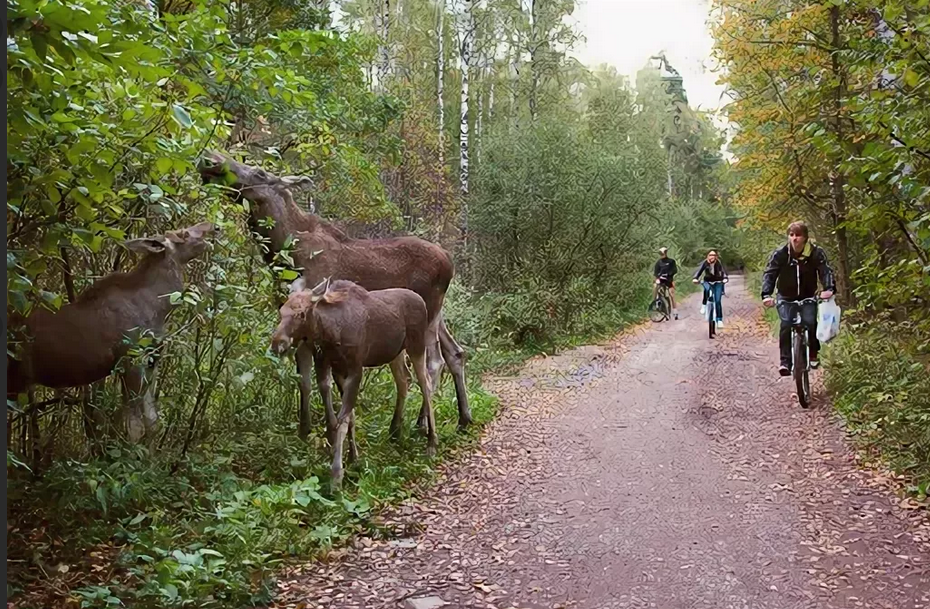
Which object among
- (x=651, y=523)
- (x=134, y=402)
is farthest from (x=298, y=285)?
(x=651, y=523)

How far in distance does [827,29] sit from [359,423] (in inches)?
343

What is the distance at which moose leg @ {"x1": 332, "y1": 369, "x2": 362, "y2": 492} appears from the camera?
560 cm

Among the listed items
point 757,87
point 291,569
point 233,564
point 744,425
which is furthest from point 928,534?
point 757,87

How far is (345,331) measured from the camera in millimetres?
5793

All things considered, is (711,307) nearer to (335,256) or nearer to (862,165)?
(862,165)

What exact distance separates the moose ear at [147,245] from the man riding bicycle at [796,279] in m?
6.60

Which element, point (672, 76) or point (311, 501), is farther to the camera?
point (672, 76)

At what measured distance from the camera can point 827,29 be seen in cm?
1027

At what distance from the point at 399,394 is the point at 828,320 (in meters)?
5.12

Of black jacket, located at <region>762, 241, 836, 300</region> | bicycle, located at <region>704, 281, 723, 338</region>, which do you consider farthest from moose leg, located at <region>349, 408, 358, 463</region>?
bicycle, located at <region>704, 281, 723, 338</region>

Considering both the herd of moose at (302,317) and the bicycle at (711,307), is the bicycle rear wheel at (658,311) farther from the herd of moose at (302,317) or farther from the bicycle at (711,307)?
the herd of moose at (302,317)

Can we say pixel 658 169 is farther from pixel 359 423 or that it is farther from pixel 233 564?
pixel 233 564

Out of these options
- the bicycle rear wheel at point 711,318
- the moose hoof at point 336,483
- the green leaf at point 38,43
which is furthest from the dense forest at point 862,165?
the green leaf at point 38,43

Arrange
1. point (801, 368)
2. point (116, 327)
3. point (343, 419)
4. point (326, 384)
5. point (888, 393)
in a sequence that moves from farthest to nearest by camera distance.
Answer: point (801, 368) → point (888, 393) → point (326, 384) → point (343, 419) → point (116, 327)
